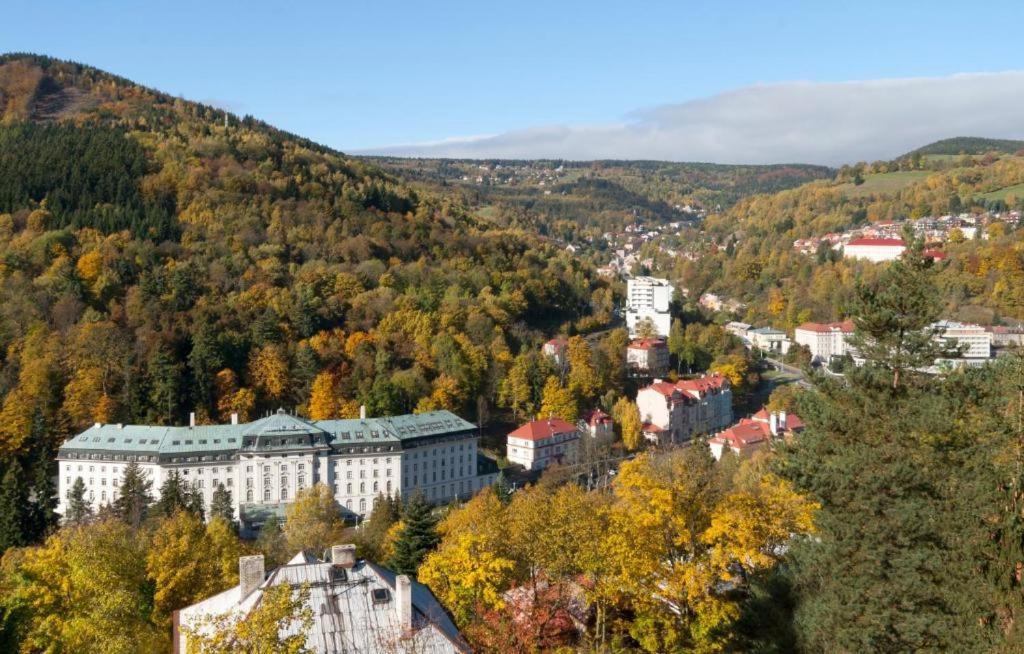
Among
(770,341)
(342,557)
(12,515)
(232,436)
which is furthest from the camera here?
(770,341)

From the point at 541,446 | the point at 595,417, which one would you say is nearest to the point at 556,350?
the point at 595,417

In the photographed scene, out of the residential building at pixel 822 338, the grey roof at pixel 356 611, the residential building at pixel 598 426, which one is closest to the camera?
the grey roof at pixel 356 611

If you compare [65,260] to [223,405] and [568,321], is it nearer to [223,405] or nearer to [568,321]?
[223,405]

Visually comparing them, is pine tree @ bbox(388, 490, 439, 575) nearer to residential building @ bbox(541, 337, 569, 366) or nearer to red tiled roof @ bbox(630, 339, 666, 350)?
residential building @ bbox(541, 337, 569, 366)

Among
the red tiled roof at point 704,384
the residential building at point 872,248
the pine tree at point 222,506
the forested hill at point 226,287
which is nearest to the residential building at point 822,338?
the forested hill at point 226,287

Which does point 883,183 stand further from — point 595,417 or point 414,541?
point 414,541

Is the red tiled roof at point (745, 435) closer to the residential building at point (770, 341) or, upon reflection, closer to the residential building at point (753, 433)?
the residential building at point (753, 433)
